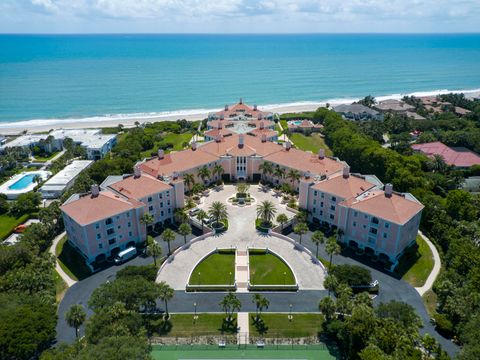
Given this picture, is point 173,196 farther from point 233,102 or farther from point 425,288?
point 233,102

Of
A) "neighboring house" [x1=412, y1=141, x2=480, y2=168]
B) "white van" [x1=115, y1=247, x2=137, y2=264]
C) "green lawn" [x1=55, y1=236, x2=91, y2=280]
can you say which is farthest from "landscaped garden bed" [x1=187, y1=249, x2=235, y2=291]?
"neighboring house" [x1=412, y1=141, x2=480, y2=168]

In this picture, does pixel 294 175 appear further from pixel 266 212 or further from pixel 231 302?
pixel 231 302

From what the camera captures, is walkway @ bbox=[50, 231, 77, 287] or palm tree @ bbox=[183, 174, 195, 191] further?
palm tree @ bbox=[183, 174, 195, 191]

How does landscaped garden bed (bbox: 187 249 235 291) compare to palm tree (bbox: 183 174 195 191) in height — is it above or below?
below

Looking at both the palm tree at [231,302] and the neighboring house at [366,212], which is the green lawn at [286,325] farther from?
the neighboring house at [366,212]

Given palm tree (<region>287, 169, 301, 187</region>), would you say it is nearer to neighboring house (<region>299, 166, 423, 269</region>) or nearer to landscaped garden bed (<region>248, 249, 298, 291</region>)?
neighboring house (<region>299, 166, 423, 269</region>)

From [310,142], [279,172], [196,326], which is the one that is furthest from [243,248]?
[310,142]

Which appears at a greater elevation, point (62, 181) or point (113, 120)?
point (113, 120)

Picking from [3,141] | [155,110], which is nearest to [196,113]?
A: [155,110]
